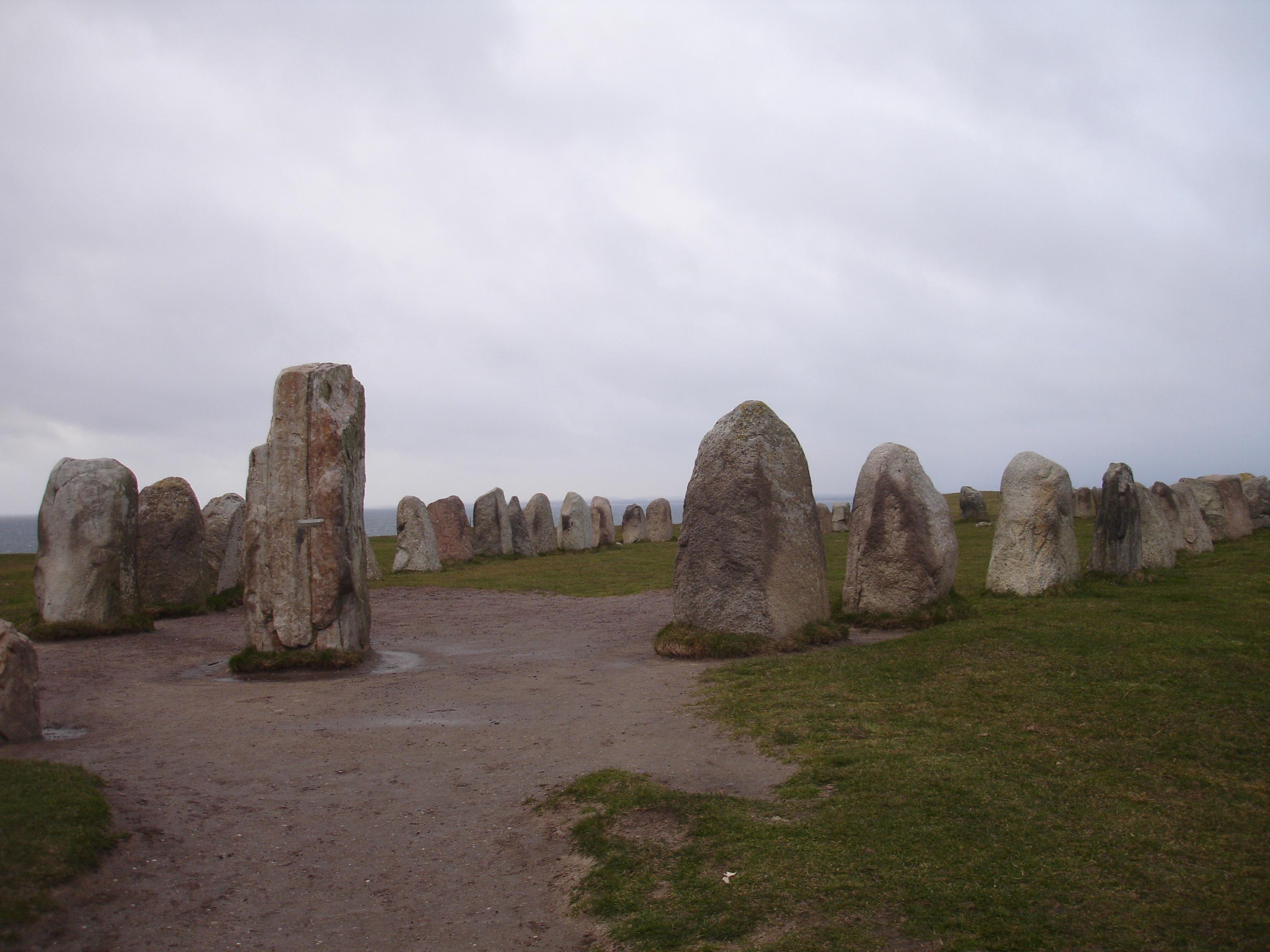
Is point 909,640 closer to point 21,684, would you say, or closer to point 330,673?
point 330,673

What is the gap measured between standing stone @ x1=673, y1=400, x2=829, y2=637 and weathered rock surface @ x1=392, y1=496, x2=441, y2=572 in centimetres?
1451

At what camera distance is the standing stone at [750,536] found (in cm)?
1070

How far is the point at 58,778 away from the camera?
5652mm

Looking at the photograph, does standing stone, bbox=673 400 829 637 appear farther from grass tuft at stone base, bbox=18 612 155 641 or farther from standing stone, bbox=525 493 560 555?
standing stone, bbox=525 493 560 555

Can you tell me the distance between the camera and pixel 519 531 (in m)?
29.2

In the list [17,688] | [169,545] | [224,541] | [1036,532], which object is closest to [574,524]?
[224,541]

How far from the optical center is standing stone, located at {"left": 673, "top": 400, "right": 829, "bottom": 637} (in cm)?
1070

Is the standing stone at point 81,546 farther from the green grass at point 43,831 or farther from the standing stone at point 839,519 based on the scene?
the standing stone at point 839,519

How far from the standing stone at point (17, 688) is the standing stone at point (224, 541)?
11.3 m

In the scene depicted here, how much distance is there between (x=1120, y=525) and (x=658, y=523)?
22156 millimetres

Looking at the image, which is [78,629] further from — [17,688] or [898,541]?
[898,541]

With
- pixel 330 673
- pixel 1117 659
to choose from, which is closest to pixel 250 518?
pixel 330 673

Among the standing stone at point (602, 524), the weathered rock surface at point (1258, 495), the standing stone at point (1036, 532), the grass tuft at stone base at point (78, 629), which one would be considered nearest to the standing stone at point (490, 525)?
the standing stone at point (602, 524)

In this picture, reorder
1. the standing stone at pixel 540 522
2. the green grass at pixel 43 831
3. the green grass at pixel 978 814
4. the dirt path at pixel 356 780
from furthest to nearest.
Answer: the standing stone at pixel 540 522
the dirt path at pixel 356 780
the green grass at pixel 43 831
the green grass at pixel 978 814
